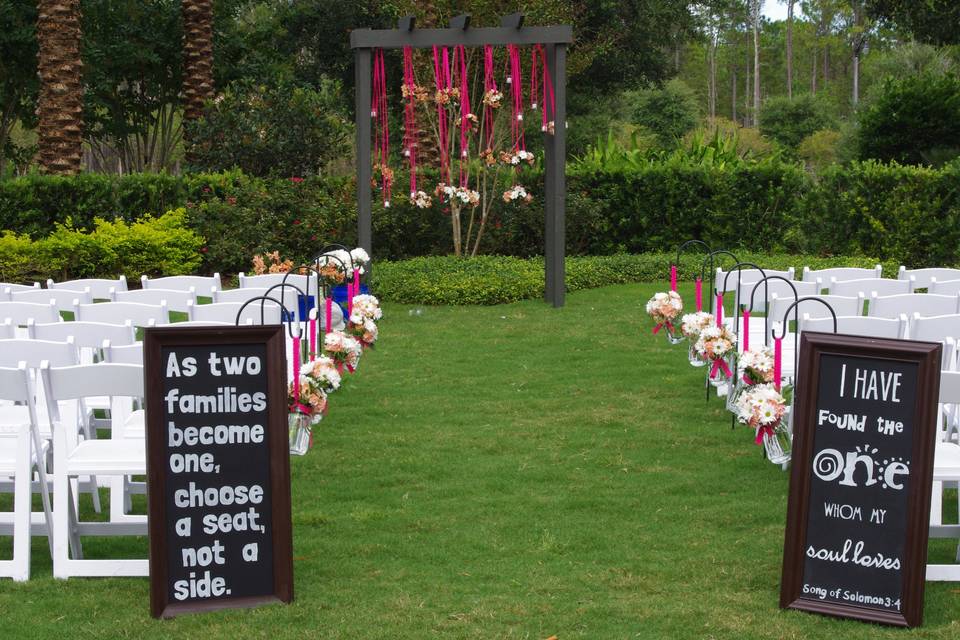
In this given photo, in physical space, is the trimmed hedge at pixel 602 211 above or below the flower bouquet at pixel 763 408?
above

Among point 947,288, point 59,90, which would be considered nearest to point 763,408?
point 947,288

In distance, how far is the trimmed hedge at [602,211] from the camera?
15.6 m

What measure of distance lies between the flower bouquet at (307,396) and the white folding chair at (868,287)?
4.02m

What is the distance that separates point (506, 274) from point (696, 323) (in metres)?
6.12

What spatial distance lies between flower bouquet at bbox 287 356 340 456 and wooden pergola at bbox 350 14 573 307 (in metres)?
7.46

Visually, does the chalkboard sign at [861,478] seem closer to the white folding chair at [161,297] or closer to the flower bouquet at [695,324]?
the flower bouquet at [695,324]

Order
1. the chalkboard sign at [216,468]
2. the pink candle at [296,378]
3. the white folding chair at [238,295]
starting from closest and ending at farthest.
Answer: the chalkboard sign at [216,468], the pink candle at [296,378], the white folding chair at [238,295]

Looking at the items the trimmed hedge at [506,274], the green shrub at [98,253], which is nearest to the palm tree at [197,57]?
the green shrub at [98,253]

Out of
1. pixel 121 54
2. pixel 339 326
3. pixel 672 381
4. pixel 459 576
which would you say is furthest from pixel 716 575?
pixel 121 54

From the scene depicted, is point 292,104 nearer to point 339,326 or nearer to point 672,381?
point 339,326

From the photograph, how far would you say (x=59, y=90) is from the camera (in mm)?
16938

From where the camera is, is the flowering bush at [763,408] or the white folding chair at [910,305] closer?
the flowering bush at [763,408]

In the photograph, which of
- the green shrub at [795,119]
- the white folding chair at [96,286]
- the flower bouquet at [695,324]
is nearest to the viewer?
the flower bouquet at [695,324]

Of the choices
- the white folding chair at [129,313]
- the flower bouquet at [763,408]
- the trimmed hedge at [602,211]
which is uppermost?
the trimmed hedge at [602,211]
